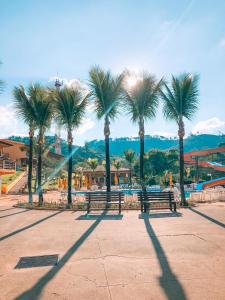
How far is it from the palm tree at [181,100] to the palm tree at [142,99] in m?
0.97

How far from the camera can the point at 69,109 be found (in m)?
16.4

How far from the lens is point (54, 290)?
4.05 metres

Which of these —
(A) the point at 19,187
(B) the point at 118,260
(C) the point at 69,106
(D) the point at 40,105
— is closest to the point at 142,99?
(C) the point at 69,106

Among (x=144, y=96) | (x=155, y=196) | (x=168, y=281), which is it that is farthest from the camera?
(x=144, y=96)

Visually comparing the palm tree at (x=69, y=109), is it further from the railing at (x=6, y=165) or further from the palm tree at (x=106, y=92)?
the railing at (x=6, y=165)

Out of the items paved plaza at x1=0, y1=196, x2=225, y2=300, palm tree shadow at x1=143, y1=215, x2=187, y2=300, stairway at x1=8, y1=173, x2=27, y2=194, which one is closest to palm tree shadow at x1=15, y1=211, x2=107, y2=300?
paved plaza at x1=0, y1=196, x2=225, y2=300

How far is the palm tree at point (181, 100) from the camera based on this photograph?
16078 mm

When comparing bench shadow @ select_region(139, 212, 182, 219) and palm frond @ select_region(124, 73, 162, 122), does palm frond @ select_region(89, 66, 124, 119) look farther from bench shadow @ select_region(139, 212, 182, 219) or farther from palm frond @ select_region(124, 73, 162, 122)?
bench shadow @ select_region(139, 212, 182, 219)

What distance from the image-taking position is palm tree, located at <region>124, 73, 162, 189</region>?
51.1 feet

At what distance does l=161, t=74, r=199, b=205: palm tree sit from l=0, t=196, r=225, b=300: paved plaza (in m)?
8.09

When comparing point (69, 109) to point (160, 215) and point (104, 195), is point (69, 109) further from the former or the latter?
point (160, 215)

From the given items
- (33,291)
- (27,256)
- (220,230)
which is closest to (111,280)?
(33,291)

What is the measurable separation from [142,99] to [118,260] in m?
12.0

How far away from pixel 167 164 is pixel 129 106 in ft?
178
